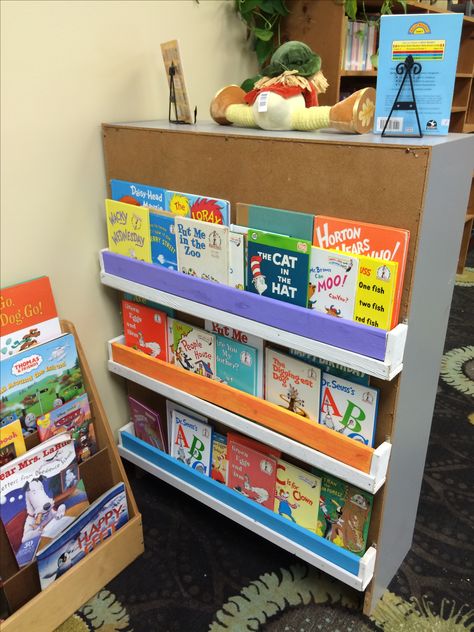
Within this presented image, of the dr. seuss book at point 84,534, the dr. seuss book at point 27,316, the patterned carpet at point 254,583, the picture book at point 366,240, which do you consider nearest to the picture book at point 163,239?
the dr. seuss book at point 27,316

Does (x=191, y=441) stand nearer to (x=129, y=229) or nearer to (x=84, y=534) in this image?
(x=84, y=534)

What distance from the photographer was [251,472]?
1539mm

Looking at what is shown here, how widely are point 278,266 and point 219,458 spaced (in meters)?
0.70

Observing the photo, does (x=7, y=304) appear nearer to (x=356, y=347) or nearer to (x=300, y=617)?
(x=356, y=347)

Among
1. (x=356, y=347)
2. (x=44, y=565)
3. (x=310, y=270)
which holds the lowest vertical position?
(x=44, y=565)

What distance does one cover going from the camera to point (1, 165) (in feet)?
4.37

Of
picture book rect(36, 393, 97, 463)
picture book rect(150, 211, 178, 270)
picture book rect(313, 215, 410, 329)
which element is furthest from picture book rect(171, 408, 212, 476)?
picture book rect(313, 215, 410, 329)

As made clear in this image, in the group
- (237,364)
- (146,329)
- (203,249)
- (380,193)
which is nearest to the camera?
(380,193)

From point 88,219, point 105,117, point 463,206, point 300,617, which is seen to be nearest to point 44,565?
point 300,617

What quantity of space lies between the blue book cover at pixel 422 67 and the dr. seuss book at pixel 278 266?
0.33 metres

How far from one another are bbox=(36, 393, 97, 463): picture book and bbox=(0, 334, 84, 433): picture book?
24 mm

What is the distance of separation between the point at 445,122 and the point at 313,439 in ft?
2.53

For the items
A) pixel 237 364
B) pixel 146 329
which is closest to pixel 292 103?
pixel 237 364

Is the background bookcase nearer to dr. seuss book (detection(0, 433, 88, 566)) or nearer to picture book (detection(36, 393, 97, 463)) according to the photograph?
picture book (detection(36, 393, 97, 463))
